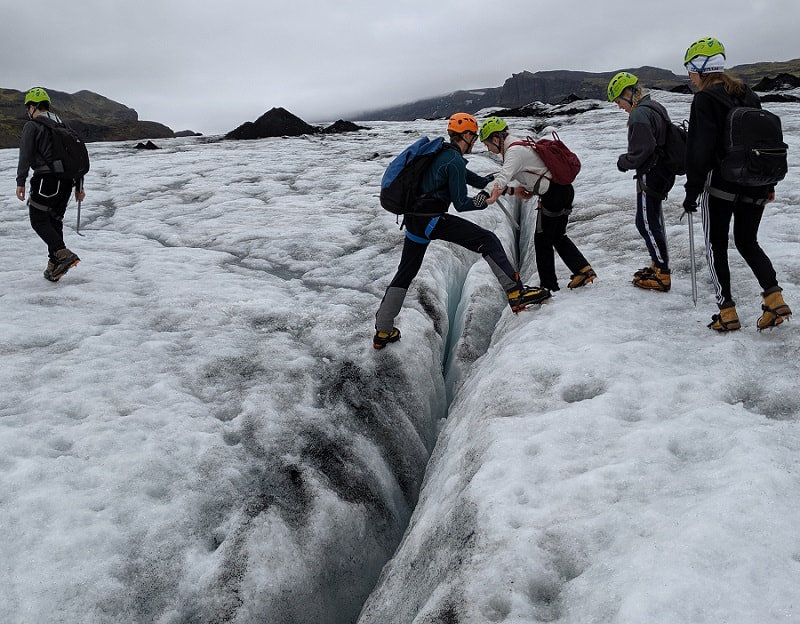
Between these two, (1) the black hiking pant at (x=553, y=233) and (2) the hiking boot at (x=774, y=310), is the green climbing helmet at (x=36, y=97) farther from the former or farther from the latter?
(2) the hiking boot at (x=774, y=310)

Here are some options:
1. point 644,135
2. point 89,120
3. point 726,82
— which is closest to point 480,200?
point 644,135

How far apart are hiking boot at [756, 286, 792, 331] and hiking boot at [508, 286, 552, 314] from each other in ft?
7.60

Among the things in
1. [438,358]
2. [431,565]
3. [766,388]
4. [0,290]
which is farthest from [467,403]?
[0,290]

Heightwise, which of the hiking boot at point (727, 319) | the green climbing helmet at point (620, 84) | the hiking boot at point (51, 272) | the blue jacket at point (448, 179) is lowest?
the hiking boot at point (727, 319)

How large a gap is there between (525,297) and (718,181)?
238 centimetres

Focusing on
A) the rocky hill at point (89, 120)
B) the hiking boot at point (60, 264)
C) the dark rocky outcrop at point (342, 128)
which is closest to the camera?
the hiking boot at point (60, 264)

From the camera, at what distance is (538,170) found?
612 cm

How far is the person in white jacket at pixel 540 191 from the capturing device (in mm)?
5992

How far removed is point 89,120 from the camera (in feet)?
313

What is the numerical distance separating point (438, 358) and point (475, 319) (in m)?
1.07

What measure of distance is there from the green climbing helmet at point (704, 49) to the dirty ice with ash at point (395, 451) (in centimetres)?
259

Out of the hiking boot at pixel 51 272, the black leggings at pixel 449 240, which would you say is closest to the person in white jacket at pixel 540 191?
the black leggings at pixel 449 240

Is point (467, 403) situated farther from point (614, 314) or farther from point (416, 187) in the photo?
point (416, 187)

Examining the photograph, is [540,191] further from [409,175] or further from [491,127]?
[409,175]
